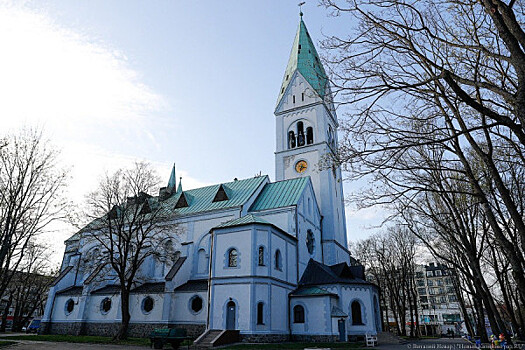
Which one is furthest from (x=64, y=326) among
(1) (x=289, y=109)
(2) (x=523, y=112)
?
(2) (x=523, y=112)

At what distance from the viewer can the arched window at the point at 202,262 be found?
1256 inches

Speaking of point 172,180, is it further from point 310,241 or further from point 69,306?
point 310,241

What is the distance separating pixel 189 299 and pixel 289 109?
23924mm

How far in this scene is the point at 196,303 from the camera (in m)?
28.7

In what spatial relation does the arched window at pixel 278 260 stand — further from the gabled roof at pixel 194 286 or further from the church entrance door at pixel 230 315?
the gabled roof at pixel 194 286

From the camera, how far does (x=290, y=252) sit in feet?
94.4

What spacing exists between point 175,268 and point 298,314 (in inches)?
440


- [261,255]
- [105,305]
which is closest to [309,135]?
[261,255]

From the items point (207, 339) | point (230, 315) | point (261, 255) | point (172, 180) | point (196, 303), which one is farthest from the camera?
point (172, 180)

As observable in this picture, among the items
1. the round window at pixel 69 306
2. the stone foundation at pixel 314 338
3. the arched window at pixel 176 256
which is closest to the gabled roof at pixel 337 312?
the stone foundation at pixel 314 338

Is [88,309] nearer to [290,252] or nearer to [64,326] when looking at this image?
[64,326]

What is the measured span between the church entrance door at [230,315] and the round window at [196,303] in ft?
15.2

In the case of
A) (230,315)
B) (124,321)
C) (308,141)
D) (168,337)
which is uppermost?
(308,141)

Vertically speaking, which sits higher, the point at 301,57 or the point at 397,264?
the point at 301,57
